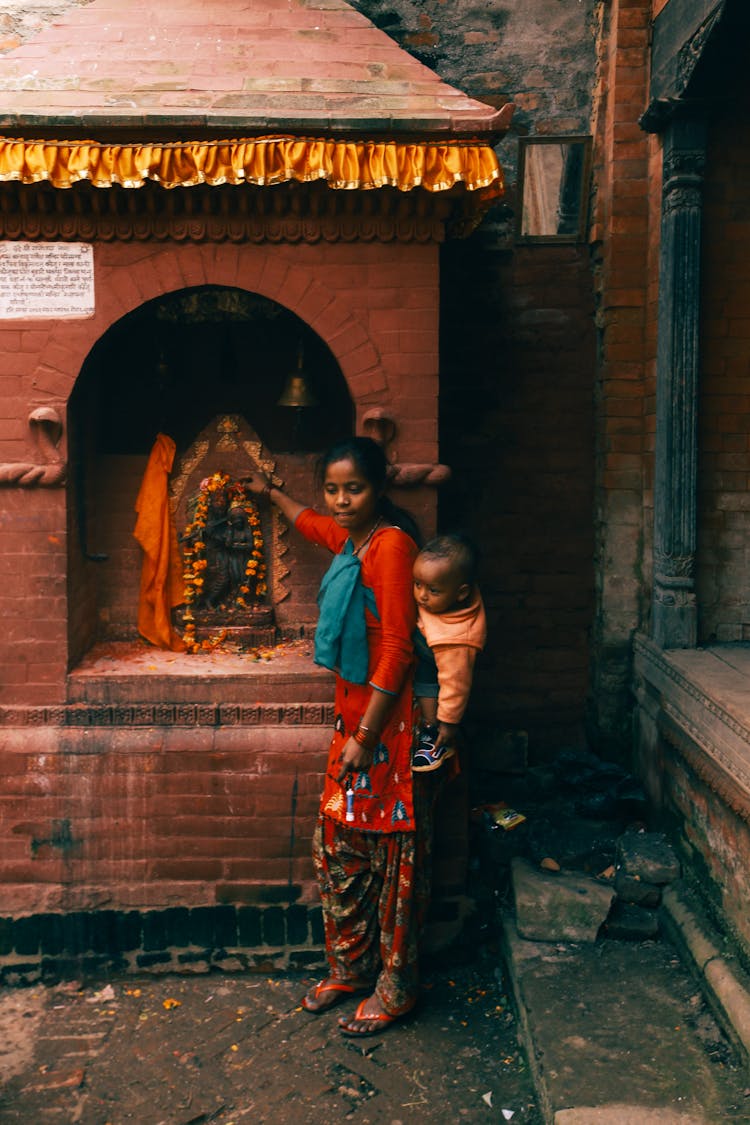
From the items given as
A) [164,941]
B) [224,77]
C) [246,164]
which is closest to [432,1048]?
[164,941]

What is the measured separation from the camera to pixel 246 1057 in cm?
449

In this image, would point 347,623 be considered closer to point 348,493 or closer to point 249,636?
point 348,493

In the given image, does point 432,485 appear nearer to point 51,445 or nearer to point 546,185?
point 51,445

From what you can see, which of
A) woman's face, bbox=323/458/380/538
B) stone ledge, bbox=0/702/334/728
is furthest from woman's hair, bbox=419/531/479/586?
stone ledge, bbox=0/702/334/728

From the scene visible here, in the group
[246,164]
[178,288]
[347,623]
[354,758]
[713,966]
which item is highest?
[246,164]

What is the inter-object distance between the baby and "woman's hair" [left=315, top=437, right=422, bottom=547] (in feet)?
0.79

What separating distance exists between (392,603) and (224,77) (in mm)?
2589

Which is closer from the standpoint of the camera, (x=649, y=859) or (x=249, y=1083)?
(x=249, y=1083)

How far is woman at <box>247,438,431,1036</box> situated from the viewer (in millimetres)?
4629

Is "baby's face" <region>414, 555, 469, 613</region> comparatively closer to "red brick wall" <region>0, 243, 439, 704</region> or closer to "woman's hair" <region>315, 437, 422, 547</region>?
"woman's hair" <region>315, 437, 422, 547</region>

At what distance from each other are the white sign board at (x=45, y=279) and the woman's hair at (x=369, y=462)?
58.3 inches

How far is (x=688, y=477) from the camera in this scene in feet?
18.2

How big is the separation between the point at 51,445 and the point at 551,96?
3584 mm

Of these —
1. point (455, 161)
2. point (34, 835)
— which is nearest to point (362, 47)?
point (455, 161)
